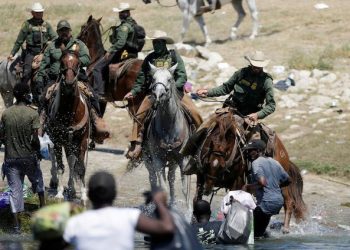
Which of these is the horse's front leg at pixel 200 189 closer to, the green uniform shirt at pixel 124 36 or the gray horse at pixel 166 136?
the gray horse at pixel 166 136

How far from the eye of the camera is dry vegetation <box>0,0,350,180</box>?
21422 mm

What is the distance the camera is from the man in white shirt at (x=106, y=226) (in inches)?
303

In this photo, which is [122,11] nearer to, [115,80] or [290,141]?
[115,80]

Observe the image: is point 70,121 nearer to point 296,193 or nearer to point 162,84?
point 162,84

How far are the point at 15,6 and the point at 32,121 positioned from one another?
24.0m

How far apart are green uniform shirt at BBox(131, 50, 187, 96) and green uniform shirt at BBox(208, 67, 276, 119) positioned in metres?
0.95

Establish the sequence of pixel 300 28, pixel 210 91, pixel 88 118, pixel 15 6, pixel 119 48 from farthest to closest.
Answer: pixel 15 6 → pixel 300 28 → pixel 119 48 → pixel 88 118 → pixel 210 91

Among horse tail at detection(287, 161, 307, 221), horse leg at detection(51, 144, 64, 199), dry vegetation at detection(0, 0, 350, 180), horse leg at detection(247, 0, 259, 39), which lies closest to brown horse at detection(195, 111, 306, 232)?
horse tail at detection(287, 161, 307, 221)

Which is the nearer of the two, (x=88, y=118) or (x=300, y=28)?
(x=88, y=118)

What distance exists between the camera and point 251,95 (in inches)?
612

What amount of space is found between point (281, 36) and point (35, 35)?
12201 millimetres

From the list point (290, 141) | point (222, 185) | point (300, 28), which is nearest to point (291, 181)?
point (222, 185)

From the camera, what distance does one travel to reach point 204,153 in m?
14.8

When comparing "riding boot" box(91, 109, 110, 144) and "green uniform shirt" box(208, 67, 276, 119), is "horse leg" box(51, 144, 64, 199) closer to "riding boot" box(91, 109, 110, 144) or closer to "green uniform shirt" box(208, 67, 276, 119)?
"riding boot" box(91, 109, 110, 144)
